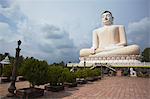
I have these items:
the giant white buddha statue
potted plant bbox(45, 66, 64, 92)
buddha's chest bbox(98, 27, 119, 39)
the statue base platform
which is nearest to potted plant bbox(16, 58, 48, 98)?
potted plant bbox(45, 66, 64, 92)

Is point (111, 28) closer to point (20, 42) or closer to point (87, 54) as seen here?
point (87, 54)

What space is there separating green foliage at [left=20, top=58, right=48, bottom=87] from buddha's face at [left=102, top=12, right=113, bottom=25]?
28319 millimetres

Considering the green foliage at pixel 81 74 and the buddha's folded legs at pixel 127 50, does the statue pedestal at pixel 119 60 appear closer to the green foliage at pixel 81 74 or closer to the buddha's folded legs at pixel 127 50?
the buddha's folded legs at pixel 127 50

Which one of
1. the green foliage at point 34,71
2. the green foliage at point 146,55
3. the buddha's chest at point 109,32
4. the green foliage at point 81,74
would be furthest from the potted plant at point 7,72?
the green foliage at point 146,55

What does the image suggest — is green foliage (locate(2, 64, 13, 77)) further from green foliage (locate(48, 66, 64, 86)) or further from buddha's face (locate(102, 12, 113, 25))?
buddha's face (locate(102, 12, 113, 25))

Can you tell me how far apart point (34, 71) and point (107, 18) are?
29.2 meters

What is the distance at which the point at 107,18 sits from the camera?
36781 mm

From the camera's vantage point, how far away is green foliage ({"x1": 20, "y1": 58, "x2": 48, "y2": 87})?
907 cm

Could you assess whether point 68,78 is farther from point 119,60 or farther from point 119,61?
point 119,60

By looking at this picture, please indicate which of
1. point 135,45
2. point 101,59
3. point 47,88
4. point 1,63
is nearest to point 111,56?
point 101,59

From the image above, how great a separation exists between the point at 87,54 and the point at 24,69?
27.1 m

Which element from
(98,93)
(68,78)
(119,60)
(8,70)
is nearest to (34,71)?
(98,93)

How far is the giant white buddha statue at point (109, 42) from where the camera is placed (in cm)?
3208

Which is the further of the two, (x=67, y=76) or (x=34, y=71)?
(x=67, y=76)
